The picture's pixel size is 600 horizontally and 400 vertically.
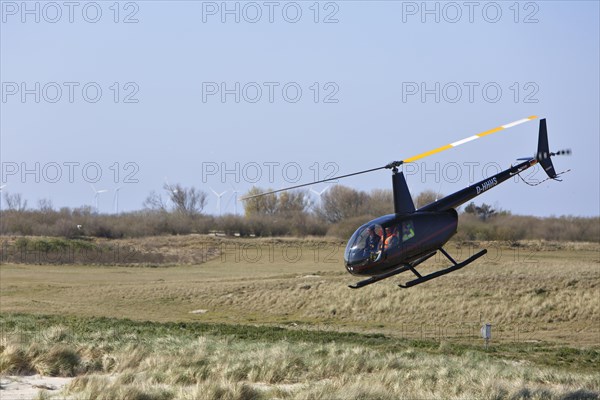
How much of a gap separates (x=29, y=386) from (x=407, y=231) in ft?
26.3

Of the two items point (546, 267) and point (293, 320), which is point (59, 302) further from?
point (546, 267)

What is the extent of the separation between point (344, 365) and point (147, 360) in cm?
446

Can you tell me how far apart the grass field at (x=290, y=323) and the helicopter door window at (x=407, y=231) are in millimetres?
3013

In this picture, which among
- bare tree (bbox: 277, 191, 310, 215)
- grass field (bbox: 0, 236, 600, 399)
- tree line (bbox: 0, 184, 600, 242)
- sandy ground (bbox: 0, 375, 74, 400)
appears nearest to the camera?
sandy ground (bbox: 0, 375, 74, 400)

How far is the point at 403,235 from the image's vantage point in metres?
21.4

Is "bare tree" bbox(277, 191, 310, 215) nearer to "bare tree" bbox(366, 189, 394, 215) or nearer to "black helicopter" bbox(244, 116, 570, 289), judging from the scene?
"bare tree" bbox(366, 189, 394, 215)

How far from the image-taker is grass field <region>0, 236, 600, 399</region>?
70.9 feet

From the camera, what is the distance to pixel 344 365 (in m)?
24.1

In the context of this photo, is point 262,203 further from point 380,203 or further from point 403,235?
point 403,235

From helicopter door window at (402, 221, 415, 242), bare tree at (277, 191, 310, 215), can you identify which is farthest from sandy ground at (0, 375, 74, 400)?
bare tree at (277, 191, 310, 215)

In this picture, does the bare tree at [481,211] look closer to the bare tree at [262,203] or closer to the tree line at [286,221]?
the tree line at [286,221]

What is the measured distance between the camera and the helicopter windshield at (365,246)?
68.8ft

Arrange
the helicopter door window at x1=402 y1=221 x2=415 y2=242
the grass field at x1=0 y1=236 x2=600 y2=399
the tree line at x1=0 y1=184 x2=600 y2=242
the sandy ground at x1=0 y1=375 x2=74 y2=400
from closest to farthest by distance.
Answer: the sandy ground at x1=0 y1=375 x2=74 y2=400 → the helicopter door window at x1=402 y1=221 x2=415 y2=242 → the grass field at x1=0 y1=236 x2=600 y2=399 → the tree line at x1=0 y1=184 x2=600 y2=242

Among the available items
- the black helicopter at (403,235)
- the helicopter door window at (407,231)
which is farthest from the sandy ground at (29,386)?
the helicopter door window at (407,231)
